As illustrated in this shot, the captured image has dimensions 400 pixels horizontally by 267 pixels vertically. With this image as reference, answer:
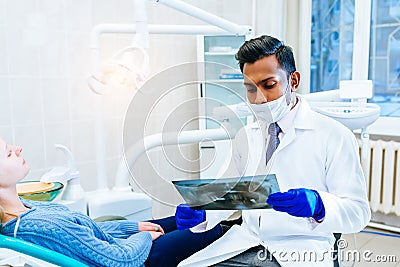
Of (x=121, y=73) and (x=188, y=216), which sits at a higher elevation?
(x=121, y=73)

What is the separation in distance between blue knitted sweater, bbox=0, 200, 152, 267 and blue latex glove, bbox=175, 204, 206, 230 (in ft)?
0.44

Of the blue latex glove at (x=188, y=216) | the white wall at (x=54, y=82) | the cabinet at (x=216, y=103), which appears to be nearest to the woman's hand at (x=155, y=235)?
the blue latex glove at (x=188, y=216)

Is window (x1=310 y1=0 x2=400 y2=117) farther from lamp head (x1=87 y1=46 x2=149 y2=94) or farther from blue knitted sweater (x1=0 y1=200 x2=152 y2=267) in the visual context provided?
blue knitted sweater (x1=0 y1=200 x2=152 y2=267)

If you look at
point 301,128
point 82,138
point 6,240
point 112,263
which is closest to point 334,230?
point 301,128

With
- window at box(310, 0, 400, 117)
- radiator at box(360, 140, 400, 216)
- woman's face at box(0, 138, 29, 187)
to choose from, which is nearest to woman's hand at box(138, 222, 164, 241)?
woman's face at box(0, 138, 29, 187)

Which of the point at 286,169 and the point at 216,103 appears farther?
the point at 286,169

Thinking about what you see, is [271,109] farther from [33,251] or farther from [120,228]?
[33,251]

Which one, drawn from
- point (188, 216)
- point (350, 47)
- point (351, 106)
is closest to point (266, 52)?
point (188, 216)

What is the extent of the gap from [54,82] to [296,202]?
62.8 inches

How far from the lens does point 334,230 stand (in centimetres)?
115

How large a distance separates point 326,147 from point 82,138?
153 cm

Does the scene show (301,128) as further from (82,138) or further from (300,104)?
(82,138)

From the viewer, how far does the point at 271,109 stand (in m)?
1.24

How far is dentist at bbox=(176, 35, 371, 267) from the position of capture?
3.79 ft
